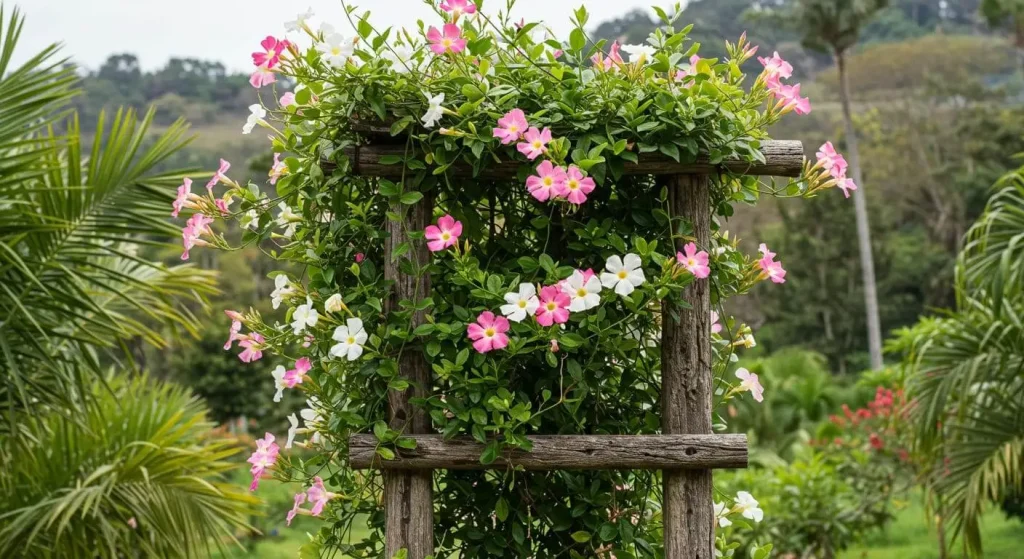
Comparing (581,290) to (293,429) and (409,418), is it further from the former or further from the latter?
(293,429)

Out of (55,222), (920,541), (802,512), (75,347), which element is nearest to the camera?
(55,222)

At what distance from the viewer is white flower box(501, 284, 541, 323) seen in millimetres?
1764

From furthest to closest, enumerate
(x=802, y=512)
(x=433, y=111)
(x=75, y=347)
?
(x=802, y=512) → (x=75, y=347) → (x=433, y=111)

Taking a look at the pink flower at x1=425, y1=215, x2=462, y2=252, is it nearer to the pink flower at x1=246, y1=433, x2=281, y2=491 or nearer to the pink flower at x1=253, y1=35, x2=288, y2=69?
the pink flower at x1=253, y1=35, x2=288, y2=69

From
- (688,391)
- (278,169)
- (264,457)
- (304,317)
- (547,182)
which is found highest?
(278,169)

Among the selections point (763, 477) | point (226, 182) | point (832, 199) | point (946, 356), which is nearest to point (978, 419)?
point (946, 356)

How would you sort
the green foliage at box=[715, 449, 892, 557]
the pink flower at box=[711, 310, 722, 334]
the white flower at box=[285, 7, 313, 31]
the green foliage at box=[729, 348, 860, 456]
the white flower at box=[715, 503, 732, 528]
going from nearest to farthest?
the white flower at box=[285, 7, 313, 31]
the pink flower at box=[711, 310, 722, 334]
the white flower at box=[715, 503, 732, 528]
the green foliage at box=[715, 449, 892, 557]
the green foliage at box=[729, 348, 860, 456]

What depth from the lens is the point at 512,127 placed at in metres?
1.78

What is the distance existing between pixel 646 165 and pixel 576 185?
190 millimetres

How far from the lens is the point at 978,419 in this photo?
5020 millimetres

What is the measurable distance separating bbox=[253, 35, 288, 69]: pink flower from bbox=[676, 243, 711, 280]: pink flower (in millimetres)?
789

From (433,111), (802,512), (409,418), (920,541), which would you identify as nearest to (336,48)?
(433,111)

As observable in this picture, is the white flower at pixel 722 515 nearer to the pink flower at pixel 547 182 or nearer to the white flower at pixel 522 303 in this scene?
the white flower at pixel 522 303

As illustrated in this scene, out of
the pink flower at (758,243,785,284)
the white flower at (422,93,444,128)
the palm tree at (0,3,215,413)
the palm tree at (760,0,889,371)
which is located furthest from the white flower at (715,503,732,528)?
the palm tree at (760,0,889,371)
